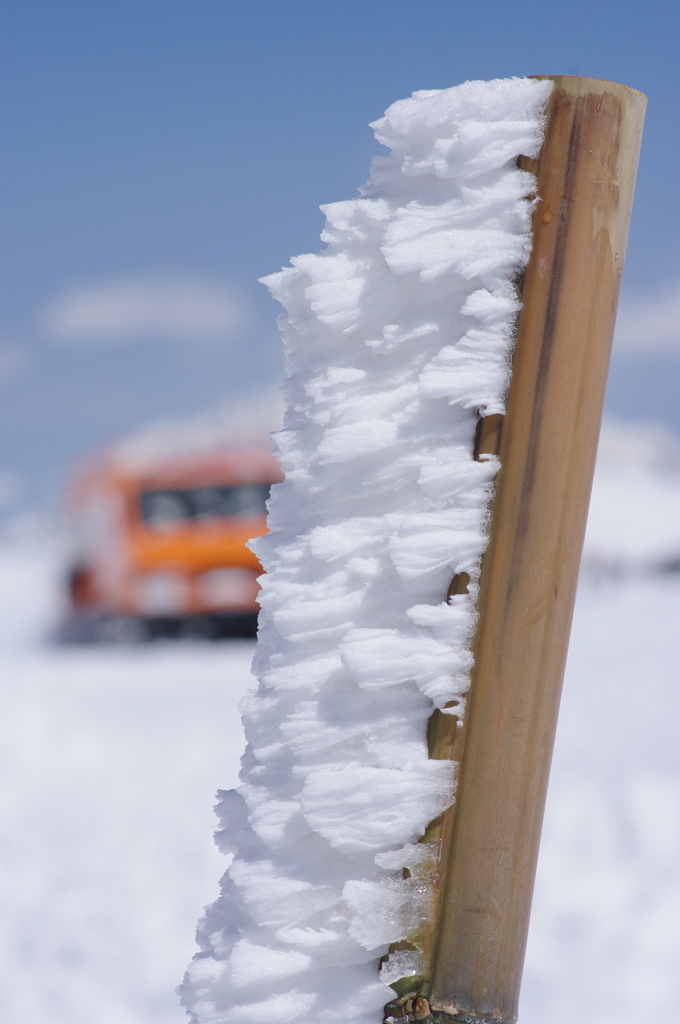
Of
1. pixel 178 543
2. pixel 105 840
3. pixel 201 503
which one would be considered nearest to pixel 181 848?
pixel 105 840

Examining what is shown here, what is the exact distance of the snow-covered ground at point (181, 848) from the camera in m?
2.55

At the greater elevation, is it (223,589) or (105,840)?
(223,589)

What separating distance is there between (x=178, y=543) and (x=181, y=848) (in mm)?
4346

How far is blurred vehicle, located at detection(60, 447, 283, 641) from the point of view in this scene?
7215 millimetres

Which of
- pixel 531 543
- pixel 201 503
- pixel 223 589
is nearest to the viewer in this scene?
pixel 531 543

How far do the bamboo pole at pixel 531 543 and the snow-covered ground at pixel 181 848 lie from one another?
190cm

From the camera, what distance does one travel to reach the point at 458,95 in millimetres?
923

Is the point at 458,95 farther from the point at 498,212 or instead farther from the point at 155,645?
the point at 155,645

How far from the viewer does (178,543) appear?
723 cm

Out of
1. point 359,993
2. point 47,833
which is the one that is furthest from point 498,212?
point 47,833

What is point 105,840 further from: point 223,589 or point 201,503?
point 201,503

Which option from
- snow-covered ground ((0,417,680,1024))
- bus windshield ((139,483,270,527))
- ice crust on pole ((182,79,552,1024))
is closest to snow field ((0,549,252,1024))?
snow-covered ground ((0,417,680,1024))

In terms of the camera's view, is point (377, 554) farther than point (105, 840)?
No

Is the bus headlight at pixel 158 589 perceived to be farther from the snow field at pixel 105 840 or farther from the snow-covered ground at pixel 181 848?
the snow-covered ground at pixel 181 848
